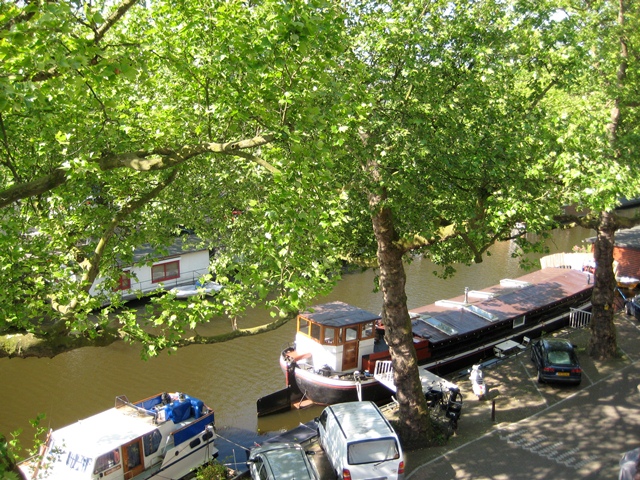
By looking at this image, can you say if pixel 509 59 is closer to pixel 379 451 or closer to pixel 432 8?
pixel 432 8

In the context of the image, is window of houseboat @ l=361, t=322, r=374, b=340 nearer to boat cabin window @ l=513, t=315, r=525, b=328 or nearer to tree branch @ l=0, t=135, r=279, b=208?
boat cabin window @ l=513, t=315, r=525, b=328

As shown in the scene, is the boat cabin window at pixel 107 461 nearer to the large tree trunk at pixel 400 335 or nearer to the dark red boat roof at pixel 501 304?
the large tree trunk at pixel 400 335

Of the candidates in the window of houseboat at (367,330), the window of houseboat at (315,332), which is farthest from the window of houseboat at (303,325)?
the window of houseboat at (367,330)

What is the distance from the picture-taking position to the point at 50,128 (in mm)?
9758

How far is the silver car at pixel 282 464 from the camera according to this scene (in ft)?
39.0

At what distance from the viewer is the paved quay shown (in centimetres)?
1271

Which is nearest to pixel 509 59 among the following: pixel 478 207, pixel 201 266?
pixel 478 207

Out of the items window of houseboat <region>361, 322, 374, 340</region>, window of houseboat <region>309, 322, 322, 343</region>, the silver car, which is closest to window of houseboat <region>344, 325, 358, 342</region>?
window of houseboat <region>361, 322, 374, 340</region>

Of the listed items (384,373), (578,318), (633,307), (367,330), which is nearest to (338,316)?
(367,330)

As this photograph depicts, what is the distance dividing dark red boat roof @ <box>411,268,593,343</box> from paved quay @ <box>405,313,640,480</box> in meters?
2.30

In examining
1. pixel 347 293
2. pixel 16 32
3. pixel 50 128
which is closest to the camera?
pixel 16 32

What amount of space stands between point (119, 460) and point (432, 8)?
1270 cm

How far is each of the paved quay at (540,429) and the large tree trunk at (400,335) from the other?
0.60 m

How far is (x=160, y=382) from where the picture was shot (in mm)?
20547
